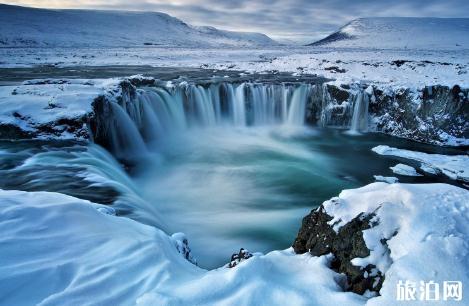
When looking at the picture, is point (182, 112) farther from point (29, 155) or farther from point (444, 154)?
point (444, 154)

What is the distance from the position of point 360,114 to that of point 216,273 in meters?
15.7

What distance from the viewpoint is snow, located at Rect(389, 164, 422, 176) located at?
11203 mm

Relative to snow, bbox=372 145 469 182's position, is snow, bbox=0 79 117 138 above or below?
above

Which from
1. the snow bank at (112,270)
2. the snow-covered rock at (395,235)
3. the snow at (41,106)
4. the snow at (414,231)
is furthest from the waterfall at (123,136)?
the snow at (414,231)

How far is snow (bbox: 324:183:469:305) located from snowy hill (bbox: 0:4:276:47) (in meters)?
98.1

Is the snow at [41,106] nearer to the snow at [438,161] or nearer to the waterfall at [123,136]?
the waterfall at [123,136]

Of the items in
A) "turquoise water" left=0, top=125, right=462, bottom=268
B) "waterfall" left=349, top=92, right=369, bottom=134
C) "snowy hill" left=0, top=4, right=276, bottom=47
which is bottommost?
"turquoise water" left=0, top=125, right=462, bottom=268

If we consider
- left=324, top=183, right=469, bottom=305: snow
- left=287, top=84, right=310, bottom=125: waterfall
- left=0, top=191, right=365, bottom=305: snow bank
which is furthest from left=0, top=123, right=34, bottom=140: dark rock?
left=287, top=84, right=310, bottom=125: waterfall

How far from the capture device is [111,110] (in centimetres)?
1150

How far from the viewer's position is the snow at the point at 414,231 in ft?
8.68

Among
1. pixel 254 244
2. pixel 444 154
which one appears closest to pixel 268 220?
pixel 254 244

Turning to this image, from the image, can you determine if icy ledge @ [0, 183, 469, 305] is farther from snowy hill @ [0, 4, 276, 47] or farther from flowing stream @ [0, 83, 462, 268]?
snowy hill @ [0, 4, 276, 47]

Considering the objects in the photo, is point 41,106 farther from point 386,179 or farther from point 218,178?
point 386,179

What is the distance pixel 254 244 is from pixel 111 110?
7080 millimetres
